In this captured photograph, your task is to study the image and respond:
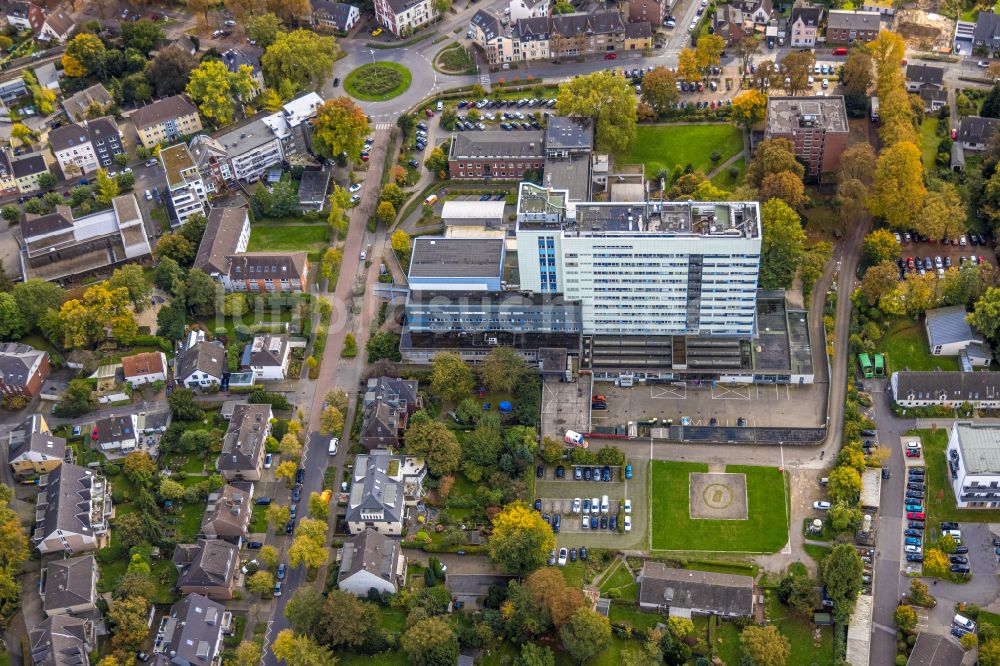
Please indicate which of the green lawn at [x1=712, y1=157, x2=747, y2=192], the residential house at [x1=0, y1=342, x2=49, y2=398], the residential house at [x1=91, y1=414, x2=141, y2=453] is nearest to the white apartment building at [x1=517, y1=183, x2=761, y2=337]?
the green lawn at [x1=712, y1=157, x2=747, y2=192]

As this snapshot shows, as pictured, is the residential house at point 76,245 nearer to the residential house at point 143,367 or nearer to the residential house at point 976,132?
the residential house at point 143,367

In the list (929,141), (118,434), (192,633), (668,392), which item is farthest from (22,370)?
(929,141)

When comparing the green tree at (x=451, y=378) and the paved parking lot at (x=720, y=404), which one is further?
the green tree at (x=451, y=378)

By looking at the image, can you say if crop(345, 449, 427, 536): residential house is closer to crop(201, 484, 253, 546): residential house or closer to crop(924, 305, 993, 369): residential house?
crop(201, 484, 253, 546): residential house

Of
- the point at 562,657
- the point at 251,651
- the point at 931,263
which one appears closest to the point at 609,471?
the point at 562,657

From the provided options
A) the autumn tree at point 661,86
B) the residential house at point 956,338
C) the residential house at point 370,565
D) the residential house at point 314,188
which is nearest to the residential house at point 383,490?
the residential house at point 370,565

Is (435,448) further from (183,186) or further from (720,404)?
(183,186)

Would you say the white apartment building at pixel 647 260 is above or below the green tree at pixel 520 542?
above

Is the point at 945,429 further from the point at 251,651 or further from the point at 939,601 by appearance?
the point at 251,651
